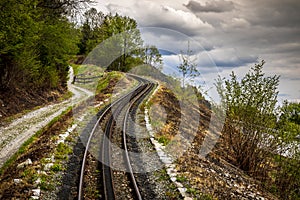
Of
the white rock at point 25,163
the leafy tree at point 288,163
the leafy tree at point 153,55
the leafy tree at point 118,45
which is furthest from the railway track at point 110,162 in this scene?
the leafy tree at point 118,45

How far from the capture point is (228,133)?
517 inches

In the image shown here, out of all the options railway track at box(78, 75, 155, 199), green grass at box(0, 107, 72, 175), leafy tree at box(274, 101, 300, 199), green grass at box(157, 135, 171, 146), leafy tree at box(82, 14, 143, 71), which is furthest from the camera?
leafy tree at box(82, 14, 143, 71)

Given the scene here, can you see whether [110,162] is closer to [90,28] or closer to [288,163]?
[288,163]

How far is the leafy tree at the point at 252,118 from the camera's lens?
36.0 feet

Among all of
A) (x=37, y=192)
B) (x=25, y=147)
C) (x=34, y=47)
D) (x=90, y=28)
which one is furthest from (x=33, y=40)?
(x=90, y=28)

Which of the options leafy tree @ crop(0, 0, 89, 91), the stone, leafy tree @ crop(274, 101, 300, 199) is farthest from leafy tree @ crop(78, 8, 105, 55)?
Result: the stone

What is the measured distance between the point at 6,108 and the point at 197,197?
13.0m

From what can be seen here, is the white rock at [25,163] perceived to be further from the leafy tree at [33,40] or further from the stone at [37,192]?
the leafy tree at [33,40]

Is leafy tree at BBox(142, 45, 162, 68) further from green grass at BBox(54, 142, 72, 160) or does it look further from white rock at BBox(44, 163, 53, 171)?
white rock at BBox(44, 163, 53, 171)

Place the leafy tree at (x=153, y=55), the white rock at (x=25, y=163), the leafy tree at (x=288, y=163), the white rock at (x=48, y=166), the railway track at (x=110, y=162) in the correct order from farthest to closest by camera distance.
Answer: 1. the leafy tree at (x=153, y=55)
2. the leafy tree at (x=288, y=163)
3. the white rock at (x=25, y=163)
4. the white rock at (x=48, y=166)
5. the railway track at (x=110, y=162)

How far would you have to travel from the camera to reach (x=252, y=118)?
1135cm

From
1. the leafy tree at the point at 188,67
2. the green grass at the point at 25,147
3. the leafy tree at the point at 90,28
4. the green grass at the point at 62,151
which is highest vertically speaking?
the leafy tree at the point at 90,28

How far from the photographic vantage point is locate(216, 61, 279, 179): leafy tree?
11.0m

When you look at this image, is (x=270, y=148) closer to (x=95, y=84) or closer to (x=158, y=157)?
(x=158, y=157)
